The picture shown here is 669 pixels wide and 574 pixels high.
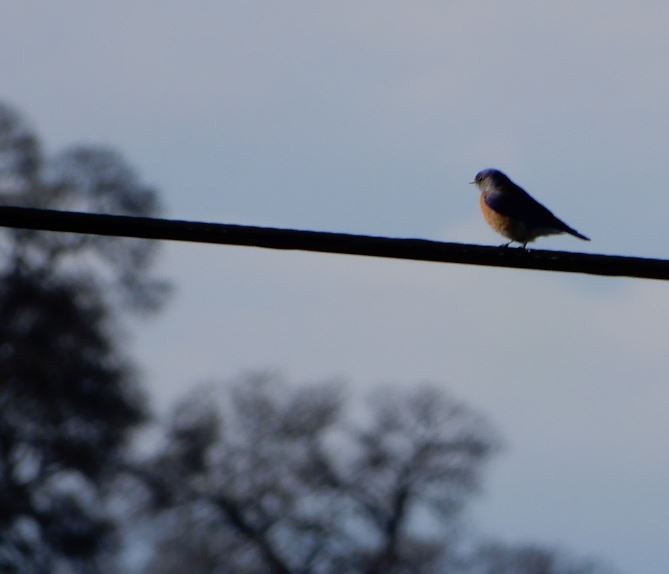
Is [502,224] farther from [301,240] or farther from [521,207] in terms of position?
[301,240]

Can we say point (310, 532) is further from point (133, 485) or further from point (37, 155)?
point (37, 155)

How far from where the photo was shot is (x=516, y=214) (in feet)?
37.0

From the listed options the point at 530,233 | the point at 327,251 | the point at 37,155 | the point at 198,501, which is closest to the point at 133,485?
the point at 198,501

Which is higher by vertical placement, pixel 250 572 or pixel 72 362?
pixel 72 362

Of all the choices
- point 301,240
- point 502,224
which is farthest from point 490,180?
point 301,240

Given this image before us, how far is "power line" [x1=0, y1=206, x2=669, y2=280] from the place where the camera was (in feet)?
20.0

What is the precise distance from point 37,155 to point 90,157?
1245 millimetres

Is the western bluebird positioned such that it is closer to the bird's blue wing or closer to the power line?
the bird's blue wing

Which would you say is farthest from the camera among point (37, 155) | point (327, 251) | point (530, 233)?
point (37, 155)

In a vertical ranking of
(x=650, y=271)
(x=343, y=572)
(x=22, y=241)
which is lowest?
(x=650, y=271)

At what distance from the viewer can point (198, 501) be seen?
38.5 metres

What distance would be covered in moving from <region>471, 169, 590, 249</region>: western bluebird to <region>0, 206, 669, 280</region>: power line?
435 cm

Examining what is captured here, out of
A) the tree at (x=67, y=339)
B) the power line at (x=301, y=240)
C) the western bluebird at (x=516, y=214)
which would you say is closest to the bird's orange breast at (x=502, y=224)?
the western bluebird at (x=516, y=214)

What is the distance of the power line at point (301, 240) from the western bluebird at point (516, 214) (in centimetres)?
435
